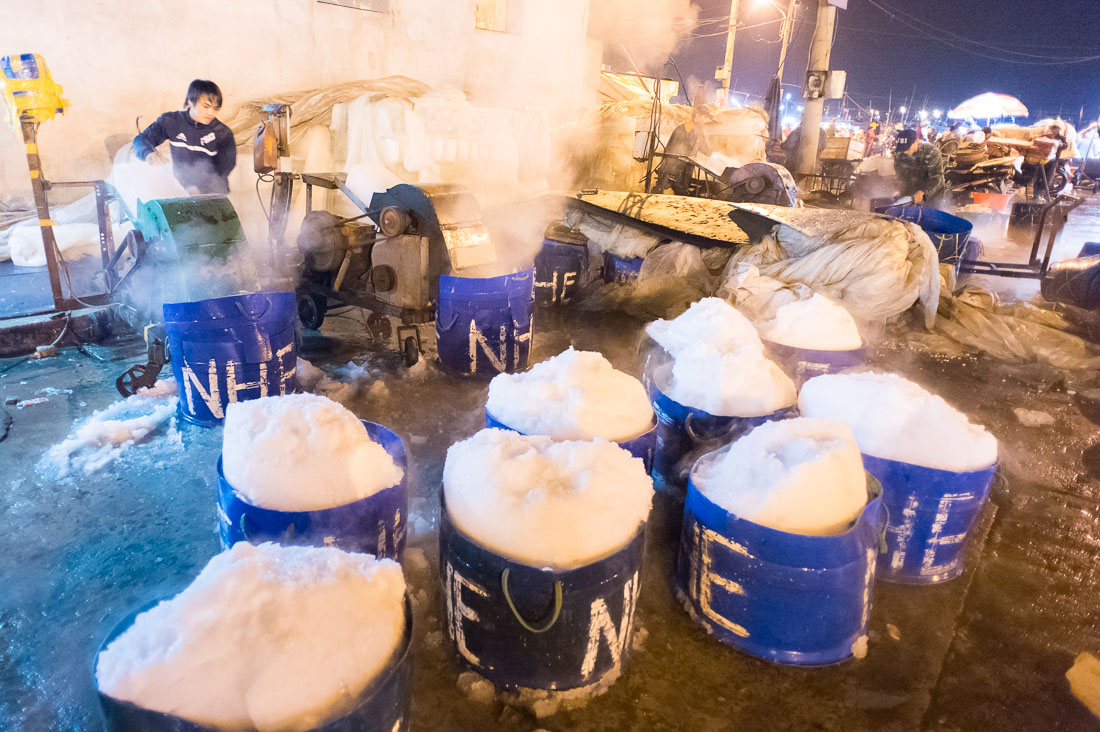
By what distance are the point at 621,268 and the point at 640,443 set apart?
16.5 ft

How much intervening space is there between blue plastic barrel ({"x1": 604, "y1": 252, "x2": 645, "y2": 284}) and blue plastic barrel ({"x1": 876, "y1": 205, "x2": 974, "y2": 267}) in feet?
11.2

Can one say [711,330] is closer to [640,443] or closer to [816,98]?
[640,443]

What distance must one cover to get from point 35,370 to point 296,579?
459 centimetres

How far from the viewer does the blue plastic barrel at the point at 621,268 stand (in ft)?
24.0

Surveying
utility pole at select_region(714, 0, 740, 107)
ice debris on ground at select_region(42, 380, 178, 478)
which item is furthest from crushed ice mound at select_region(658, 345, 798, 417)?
utility pole at select_region(714, 0, 740, 107)

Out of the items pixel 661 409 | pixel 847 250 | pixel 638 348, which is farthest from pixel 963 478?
pixel 847 250

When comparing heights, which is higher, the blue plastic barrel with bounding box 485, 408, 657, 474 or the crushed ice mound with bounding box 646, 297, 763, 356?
the crushed ice mound with bounding box 646, 297, 763, 356

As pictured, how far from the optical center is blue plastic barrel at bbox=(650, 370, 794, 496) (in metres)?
3.03

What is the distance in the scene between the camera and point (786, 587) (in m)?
2.18

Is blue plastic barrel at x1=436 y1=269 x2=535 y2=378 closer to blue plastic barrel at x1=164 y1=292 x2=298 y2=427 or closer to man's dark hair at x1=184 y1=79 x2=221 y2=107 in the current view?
blue plastic barrel at x1=164 y1=292 x2=298 y2=427

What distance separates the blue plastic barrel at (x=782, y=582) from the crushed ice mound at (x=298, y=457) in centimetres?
123

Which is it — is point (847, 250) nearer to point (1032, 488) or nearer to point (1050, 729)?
point (1032, 488)

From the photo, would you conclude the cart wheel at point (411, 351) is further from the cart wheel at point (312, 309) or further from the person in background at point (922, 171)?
the person in background at point (922, 171)

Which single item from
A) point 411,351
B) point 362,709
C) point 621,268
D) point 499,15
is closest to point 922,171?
point 621,268
